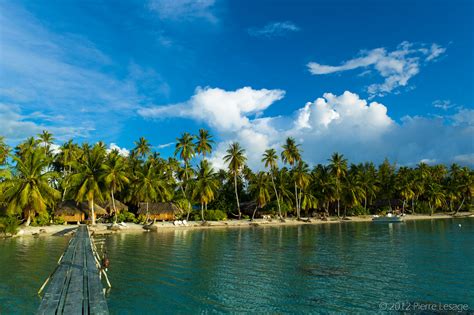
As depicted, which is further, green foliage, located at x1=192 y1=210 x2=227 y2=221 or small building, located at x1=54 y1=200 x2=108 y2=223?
green foliage, located at x1=192 y1=210 x2=227 y2=221

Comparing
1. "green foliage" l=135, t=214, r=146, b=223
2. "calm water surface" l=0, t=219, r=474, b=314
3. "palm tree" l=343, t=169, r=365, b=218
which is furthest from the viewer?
"palm tree" l=343, t=169, r=365, b=218

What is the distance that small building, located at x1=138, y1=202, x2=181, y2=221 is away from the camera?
6606cm

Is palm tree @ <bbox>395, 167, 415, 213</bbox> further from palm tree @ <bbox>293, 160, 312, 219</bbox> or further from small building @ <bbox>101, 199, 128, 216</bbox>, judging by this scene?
small building @ <bbox>101, 199, 128, 216</bbox>

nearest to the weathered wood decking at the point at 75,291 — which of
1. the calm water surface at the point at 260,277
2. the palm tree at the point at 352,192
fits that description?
the calm water surface at the point at 260,277

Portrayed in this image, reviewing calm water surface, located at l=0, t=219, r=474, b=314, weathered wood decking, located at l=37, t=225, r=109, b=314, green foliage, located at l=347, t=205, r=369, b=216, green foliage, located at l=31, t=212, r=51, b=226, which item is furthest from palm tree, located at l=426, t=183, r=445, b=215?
weathered wood decking, located at l=37, t=225, r=109, b=314

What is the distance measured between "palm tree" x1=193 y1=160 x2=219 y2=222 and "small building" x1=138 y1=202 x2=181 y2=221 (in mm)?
5715

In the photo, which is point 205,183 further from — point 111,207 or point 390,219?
point 390,219

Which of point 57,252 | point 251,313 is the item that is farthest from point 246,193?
point 251,313

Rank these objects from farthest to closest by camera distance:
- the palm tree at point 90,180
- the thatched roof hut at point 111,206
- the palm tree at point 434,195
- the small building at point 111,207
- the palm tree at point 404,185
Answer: the palm tree at point 434,195
the palm tree at point 404,185
the thatched roof hut at point 111,206
the small building at point 111,207
the palm tree at point 90,180

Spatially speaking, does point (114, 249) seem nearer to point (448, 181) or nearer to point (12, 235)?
point (12, 235)

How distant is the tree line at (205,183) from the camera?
160 feet

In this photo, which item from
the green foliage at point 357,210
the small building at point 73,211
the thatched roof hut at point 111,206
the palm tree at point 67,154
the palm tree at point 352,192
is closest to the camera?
the small building at point 73,211

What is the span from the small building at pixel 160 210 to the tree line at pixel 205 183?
1.68 metres

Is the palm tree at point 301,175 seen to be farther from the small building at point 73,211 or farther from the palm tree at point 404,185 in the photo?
the small building at point 73,211
